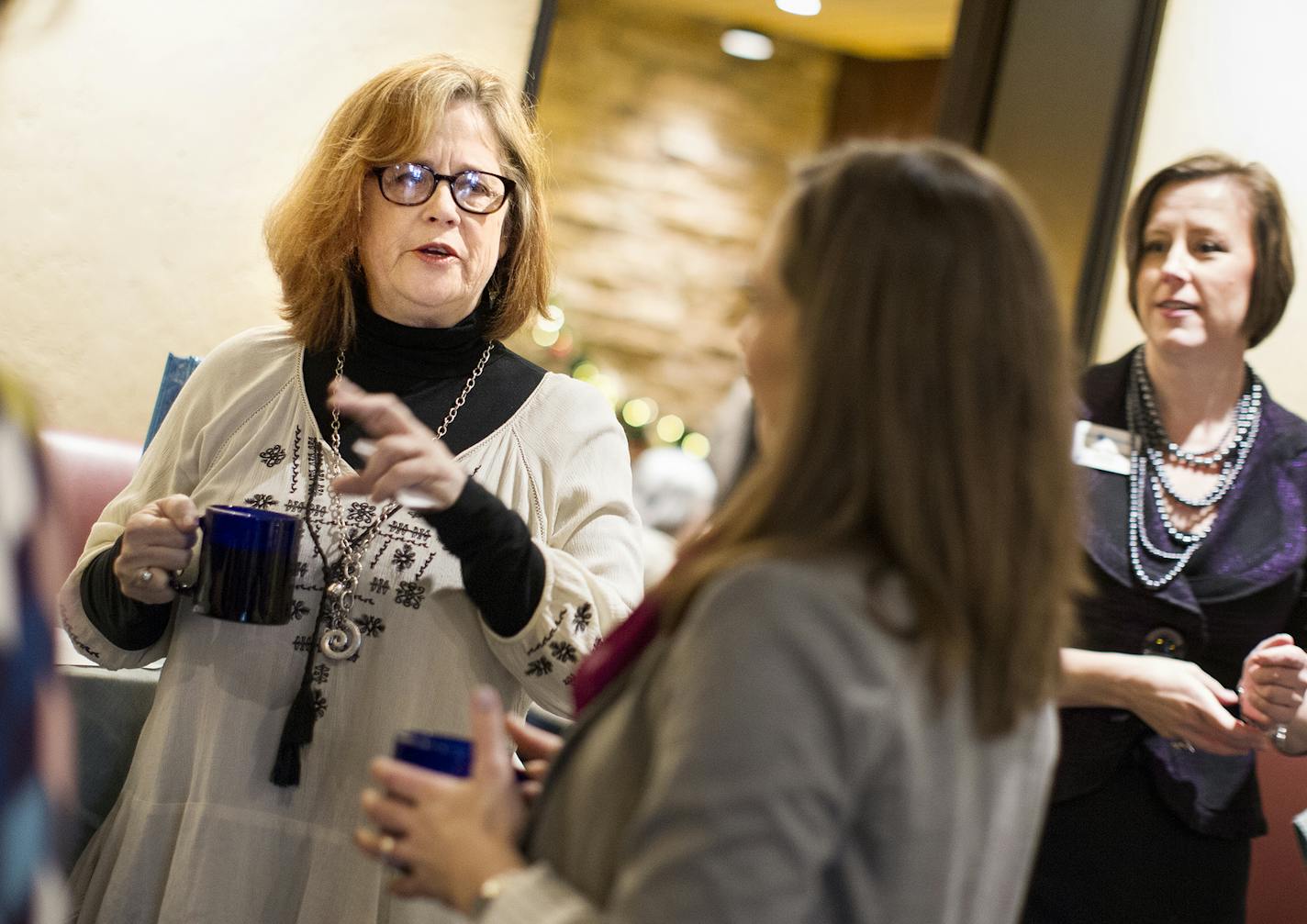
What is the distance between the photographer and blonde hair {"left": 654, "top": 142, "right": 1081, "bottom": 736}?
0.83 metres

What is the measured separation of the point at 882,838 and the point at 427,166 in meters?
1.10

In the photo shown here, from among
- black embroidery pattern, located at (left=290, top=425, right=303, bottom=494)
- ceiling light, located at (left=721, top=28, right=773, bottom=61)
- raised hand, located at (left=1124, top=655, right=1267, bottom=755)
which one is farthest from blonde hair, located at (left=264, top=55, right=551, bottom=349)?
ceiling light, located at (left=721, top=28, right=773, bottom=61)

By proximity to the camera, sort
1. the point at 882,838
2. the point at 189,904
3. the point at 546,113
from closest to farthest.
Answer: the point at 882,838 → the point at 189,904 → the point at 546,113

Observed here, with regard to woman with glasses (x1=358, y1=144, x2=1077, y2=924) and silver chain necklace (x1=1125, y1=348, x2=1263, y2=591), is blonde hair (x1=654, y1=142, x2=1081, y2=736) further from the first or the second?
silver chain necklace (x1=1125, y1=348, x2=1263, y2=591)

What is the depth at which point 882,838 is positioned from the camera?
81 centimetres

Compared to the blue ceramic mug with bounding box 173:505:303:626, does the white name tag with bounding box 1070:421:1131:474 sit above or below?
above

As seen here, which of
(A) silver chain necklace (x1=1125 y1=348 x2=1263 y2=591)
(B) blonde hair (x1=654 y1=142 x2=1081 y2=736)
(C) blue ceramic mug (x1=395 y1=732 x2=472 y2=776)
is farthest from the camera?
(A) silver chain necklace (x1=1125 y1=348 x2=1263 y2=591)

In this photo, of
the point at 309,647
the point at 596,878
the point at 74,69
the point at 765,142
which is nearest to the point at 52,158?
the point at 74,69

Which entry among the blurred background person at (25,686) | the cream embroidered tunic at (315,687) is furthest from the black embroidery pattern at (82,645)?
the blurred background person at (25,686)

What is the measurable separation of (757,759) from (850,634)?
95mm

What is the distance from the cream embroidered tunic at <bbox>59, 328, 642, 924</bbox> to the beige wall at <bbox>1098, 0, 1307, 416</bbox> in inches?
67.8

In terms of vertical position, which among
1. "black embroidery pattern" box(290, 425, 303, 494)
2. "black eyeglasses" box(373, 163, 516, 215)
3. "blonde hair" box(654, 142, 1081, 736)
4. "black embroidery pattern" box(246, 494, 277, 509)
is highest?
"black eyeglasses" box(373, 163, 516, 215)

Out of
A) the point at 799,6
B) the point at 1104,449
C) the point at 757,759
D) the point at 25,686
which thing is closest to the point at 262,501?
the point at 25,686

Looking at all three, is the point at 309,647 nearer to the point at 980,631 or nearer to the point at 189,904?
the point at 189,904
